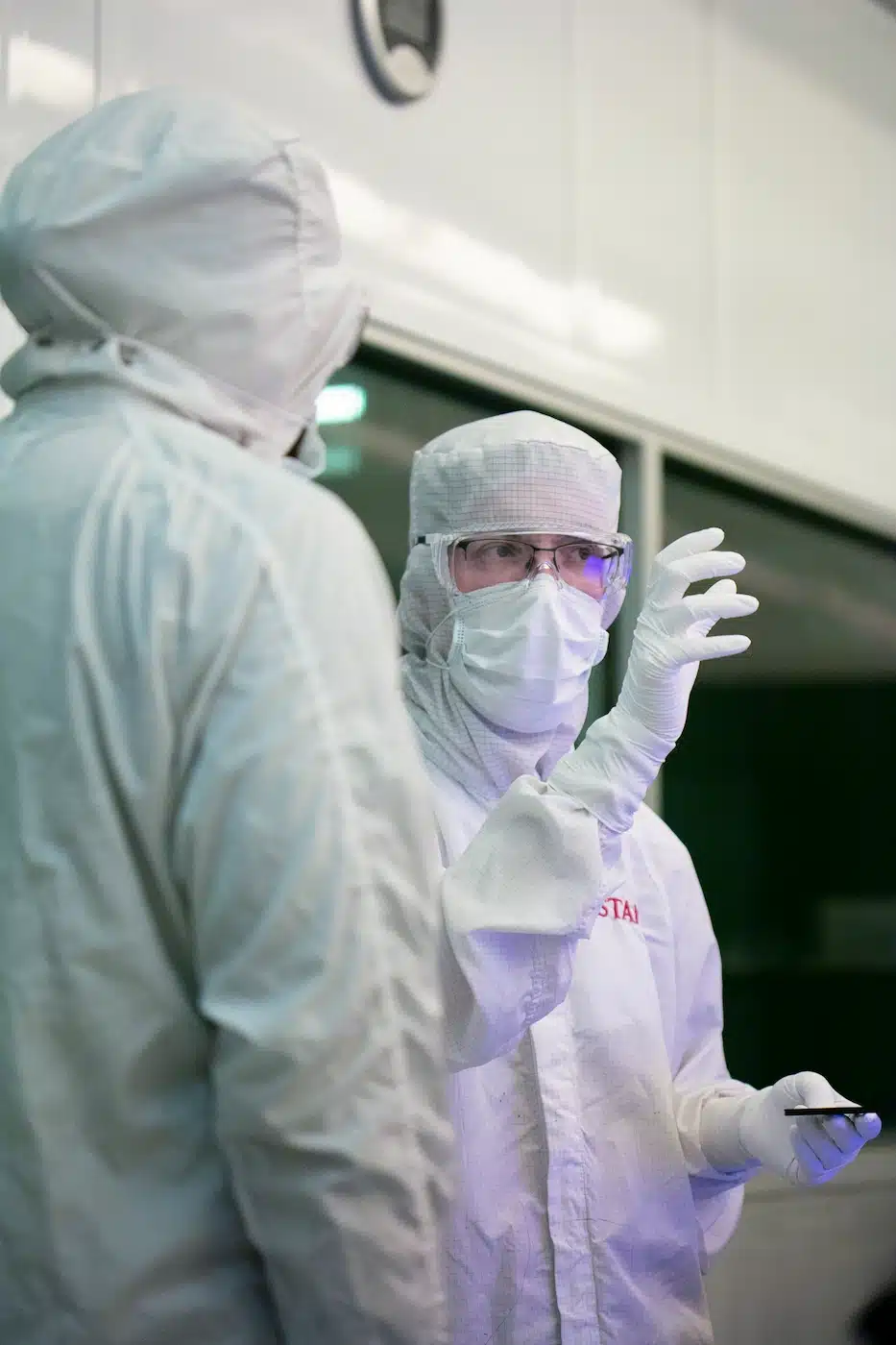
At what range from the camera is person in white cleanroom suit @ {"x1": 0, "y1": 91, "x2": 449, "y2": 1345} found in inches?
38.3

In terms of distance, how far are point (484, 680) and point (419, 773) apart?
2.46ft

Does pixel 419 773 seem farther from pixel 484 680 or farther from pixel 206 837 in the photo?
pixel 484 680

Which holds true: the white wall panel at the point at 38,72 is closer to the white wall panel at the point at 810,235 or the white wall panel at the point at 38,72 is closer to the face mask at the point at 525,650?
the face mask at the point at 525,650

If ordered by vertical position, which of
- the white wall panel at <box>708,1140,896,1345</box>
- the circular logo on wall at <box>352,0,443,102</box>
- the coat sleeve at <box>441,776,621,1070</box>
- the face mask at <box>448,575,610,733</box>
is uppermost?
the circular logo on wall at <box>352,0,443,102</box>

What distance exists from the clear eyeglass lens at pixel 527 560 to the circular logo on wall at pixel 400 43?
106 cm

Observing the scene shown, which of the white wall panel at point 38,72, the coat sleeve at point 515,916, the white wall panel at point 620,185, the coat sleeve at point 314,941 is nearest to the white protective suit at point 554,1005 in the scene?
the coat sleeve at point 515,916

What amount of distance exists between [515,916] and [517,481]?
2.08 feet

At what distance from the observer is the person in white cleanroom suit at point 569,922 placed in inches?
58.4

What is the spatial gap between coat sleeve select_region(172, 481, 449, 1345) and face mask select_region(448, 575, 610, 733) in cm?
74

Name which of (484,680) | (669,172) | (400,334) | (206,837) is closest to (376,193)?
(400,334)

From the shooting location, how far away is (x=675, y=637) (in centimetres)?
172

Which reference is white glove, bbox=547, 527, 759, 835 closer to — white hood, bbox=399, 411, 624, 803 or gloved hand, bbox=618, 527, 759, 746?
gloved hand, bbox=618, 527, 759, 746

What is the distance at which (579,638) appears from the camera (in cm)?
181

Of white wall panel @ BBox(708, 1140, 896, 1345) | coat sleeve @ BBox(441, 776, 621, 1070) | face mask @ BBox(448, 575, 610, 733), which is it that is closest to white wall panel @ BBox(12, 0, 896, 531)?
face mask @ BBox(448, 575, 610, 733)
